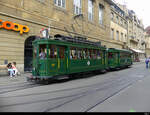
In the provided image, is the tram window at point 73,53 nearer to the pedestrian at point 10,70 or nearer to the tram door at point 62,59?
the tram door at point 62,59

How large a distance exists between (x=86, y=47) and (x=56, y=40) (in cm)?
346

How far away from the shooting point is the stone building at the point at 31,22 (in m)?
13.1

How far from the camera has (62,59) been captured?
9805 mm

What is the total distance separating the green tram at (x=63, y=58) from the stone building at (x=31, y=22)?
497 cm

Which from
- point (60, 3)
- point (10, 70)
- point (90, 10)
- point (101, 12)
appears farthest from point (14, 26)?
point (101, 12)

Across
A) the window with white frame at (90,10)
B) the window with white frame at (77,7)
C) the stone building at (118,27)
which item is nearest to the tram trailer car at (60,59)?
the window with white frame at (77,7)

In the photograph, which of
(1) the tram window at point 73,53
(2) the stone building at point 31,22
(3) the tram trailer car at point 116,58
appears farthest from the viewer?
(3) the tram trailer car at point 116,58

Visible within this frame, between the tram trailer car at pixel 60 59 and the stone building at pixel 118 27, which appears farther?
the stone building at pixel 118 27

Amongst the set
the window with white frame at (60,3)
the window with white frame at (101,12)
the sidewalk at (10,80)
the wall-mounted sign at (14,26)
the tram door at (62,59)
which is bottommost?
the sidewalk at (10,80)

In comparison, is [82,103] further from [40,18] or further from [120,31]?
[120,31]

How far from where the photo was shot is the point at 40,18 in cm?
1633

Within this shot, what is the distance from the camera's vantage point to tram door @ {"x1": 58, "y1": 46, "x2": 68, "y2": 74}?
9586mm

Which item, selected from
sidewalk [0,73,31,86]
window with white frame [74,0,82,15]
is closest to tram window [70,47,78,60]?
sidewalk [0,73,31,86]

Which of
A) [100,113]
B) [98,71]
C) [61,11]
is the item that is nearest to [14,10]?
[61,11]
